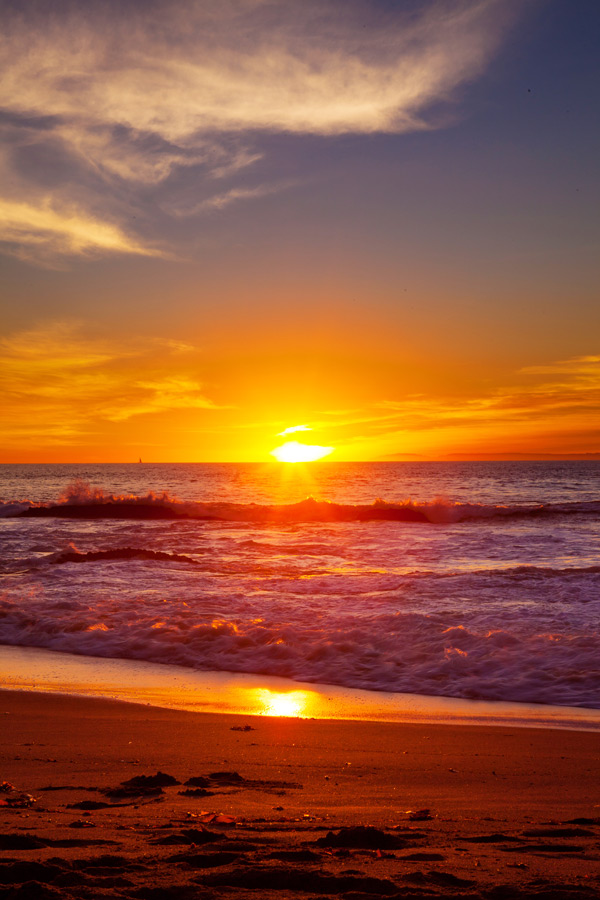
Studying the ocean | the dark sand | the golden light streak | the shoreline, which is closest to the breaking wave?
the ocean

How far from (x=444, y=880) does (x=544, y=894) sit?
14.9 inches

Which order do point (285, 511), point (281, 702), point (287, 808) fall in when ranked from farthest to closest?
1. point (285, 511)
2. point (281, 702)
3. point (287, 808)

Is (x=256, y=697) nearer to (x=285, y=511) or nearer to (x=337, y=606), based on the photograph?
(x=337, y=606)

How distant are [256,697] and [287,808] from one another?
341cm

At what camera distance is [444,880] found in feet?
8.95

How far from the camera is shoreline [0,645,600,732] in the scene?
642 centimetres

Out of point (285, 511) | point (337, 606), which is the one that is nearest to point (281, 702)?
point (337, 606)

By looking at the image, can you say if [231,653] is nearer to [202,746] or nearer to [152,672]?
[152,672]

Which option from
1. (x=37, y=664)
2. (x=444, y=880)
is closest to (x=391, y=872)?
(x=444, y=880)

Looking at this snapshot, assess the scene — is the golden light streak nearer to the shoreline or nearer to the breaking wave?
the shoreline

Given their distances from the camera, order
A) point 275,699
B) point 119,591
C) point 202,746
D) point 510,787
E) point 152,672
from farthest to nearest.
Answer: point 119,591 < point 152,672 < point 275,699 < point 202,746 < point 510,787

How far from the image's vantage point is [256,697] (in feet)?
23.4

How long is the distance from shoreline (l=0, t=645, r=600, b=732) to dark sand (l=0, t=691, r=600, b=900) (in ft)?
1.28

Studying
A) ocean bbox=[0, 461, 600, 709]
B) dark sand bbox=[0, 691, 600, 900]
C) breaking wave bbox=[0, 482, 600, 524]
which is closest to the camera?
dark sand bbox=[0, 691, 600, 900]
